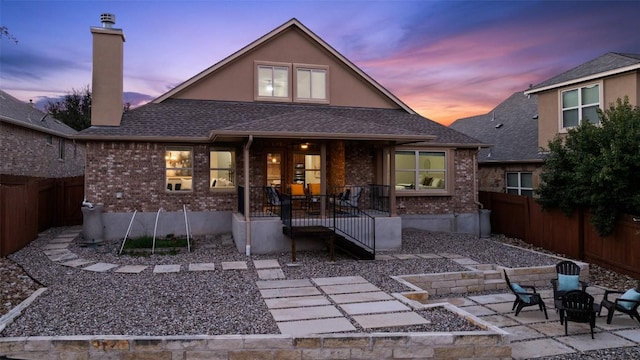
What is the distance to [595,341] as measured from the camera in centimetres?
623

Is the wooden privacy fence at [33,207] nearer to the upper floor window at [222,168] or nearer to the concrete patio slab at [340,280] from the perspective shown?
the upper floor window at [222,168]

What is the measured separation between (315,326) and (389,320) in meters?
1.11

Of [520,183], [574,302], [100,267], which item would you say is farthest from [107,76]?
[520,183]

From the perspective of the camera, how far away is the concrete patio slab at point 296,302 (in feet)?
22.2

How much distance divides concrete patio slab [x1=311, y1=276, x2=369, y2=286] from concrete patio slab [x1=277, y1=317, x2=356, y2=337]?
6.95 ft

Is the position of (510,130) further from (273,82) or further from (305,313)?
(305,313)

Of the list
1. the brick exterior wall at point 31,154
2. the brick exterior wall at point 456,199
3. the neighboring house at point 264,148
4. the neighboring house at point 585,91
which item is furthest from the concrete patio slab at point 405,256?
the brick exterior wall at point 31,154

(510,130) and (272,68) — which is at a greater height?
(272,68)

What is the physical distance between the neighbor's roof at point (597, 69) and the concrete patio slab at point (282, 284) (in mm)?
11532

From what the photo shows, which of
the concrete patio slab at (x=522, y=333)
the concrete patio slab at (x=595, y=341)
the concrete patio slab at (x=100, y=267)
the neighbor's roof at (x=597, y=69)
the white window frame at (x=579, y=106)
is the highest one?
the neighbor's roof at (x=597, y=69)

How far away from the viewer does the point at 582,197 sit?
11.2 meters

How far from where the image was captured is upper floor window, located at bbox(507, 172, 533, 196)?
16578 mm

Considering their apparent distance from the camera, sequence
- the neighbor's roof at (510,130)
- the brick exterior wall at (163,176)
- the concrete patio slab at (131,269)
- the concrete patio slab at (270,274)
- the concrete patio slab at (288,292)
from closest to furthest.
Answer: the concrete patio slab at (288,292) → the concrete patio slab at (270,274) → the concrete patio slab at (131,269) → the brick exterior wall at (163,176) → the neighbor's roof at (510,130)

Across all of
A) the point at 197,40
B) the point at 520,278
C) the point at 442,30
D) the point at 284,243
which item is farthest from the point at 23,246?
the point at 442,30
